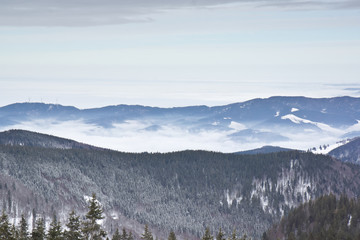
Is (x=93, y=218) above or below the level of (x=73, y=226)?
above

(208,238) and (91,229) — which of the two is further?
(208,238)

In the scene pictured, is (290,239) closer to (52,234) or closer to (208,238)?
(208,238)

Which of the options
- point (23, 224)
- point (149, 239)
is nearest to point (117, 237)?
point (149, 239)

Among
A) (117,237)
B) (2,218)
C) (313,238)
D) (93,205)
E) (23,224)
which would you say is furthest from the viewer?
(313,238)

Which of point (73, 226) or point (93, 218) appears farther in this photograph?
point (73, 226)

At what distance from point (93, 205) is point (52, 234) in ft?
50.8

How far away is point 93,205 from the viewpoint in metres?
102

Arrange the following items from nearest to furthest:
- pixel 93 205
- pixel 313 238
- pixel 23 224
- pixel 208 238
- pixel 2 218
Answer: pixel 93 205 → pixel 2 218 → pixel 208 238 → pixel 23 224 → pixel 313 238

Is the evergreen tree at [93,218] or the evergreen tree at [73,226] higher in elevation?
the evergreen tree at [93,218]

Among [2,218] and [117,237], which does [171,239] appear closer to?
[117,237]

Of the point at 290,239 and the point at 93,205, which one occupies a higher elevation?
the point at 93,205

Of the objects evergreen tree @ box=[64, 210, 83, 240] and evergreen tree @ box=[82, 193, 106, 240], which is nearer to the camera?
evergreen tree @ box=[82, 193, 106, 240]

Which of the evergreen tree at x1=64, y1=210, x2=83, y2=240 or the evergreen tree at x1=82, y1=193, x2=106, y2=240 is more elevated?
the evergreen tree at x1=82, y1=193, x2=106, y2=240

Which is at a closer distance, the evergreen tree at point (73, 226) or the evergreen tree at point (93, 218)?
the evergreen tree at point (93, 218)
